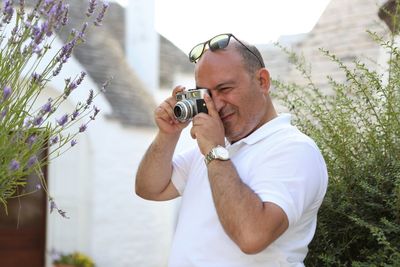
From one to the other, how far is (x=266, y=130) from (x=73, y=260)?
5251 mm

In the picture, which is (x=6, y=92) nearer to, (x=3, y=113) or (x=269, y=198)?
(x=3, y=113)

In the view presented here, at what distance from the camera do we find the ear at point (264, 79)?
201 cm

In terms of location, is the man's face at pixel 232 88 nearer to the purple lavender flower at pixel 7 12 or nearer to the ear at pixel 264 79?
the ear at pixel 264 79

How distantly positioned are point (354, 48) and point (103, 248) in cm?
342

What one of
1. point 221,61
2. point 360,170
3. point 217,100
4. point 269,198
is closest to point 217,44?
point 221,61

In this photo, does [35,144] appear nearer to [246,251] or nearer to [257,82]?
[246,251]

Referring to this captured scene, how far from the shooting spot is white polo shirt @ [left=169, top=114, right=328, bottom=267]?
175 centimetres

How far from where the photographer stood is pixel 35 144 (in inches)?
63.6

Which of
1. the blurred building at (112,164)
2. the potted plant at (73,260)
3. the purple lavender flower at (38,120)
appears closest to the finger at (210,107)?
the purple lavender flower at (38,120)

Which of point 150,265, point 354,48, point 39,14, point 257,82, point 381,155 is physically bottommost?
point 150,265

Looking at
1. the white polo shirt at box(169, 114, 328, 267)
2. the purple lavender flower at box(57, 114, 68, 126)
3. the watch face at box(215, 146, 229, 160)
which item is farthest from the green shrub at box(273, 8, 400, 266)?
the purple lavender flower at box(57, 114, 68, 126)

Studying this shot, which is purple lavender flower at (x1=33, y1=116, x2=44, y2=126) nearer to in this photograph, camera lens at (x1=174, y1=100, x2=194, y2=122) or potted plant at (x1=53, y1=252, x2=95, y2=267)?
camera lens at (x1=174, y1=100, x2=194, y2=122)

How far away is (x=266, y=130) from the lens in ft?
6.40

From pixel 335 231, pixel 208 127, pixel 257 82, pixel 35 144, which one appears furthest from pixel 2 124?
pixel 335 231
